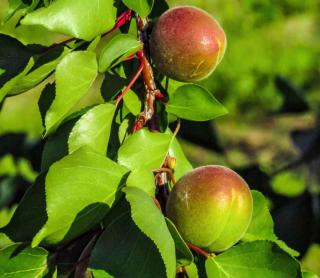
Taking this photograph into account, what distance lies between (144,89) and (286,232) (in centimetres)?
77

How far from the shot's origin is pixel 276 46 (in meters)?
5.76

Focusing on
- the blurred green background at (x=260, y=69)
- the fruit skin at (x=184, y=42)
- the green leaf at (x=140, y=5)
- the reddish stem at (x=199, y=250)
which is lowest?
the blurred green background at (x=260, y=69)

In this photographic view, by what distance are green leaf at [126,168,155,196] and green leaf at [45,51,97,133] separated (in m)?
0.10

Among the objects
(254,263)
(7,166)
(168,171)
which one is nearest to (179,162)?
(168,171)

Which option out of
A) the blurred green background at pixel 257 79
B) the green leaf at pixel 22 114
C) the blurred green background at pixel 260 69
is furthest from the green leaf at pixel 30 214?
the green leaf at pixel 22 114

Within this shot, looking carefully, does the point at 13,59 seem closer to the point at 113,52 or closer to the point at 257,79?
the point at 113,52

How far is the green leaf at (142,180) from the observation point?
2.55 ft

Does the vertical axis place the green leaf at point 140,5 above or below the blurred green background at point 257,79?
above

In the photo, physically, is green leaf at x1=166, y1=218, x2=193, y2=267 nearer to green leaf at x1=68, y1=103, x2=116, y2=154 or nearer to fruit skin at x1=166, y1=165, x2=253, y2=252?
fruit skin at x1=166, y1=165, x2=253, y2=252

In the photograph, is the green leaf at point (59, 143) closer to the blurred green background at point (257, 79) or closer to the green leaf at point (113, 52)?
the green leaf at point (113, 52)

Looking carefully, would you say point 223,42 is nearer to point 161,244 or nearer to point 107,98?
point 107,98

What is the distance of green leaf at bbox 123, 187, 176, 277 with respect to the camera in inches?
27.1

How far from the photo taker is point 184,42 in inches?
33.6

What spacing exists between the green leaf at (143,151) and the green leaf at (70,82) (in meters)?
0.08
